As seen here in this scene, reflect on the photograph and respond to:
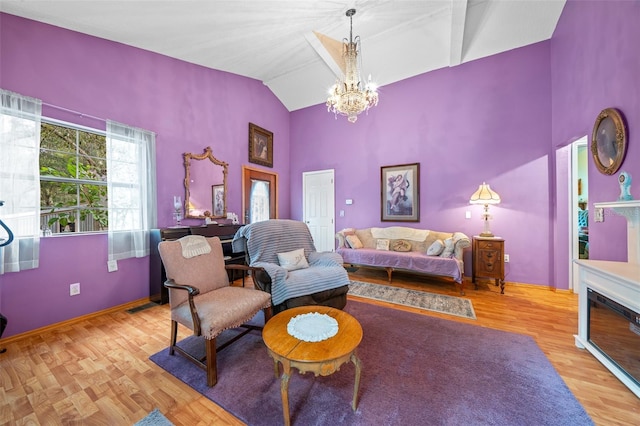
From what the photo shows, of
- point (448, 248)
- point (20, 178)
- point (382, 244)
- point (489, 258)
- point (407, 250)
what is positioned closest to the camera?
point (20, 178)

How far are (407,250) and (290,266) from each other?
232 cm

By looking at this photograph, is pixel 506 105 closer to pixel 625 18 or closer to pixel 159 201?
pixel 625 18

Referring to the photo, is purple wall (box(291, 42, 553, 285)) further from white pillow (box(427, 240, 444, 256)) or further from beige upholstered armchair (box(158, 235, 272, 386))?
beige upholstered armchair (box(158, 235, 272, 386))

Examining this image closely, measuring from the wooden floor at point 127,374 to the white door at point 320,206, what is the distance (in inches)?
118

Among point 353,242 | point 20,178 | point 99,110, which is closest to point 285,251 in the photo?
point 353,242

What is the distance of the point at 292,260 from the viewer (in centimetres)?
263

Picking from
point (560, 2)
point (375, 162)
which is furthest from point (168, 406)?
point (560, 2)

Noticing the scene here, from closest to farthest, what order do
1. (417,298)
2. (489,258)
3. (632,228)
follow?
(632,228) → (417,298) → (489,258)

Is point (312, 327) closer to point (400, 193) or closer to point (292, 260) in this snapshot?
point (292, 260)

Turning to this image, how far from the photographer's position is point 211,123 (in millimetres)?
3930

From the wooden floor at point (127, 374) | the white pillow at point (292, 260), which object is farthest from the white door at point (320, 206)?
the wooden floor at point (127, 374)

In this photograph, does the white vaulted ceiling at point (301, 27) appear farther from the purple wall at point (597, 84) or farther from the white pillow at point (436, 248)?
the white pillow at point (436, 248)

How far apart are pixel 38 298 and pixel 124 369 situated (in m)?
1.43

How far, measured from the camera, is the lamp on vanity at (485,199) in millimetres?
3432
